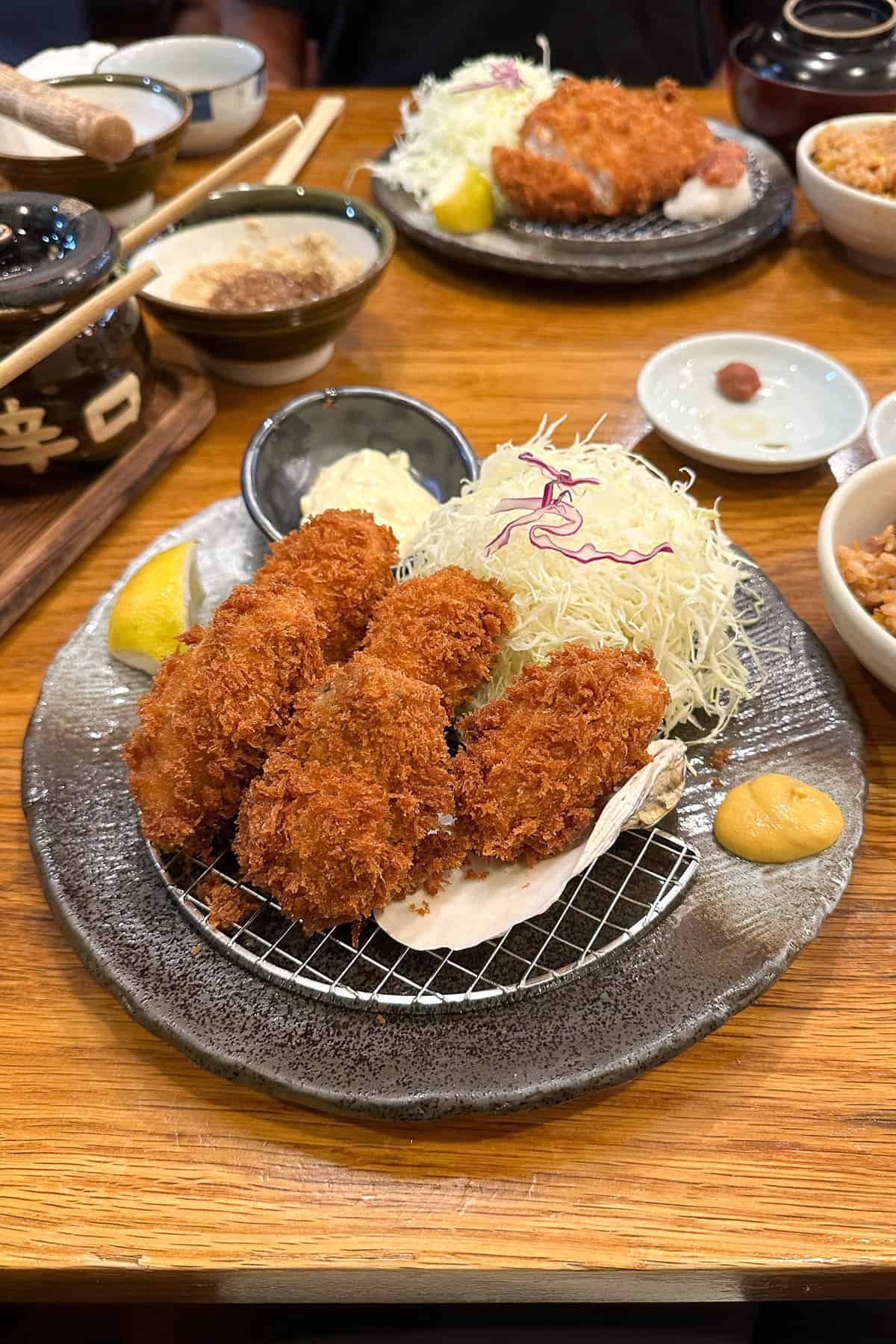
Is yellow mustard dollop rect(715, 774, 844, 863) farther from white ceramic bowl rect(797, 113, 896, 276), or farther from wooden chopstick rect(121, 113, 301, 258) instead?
white ceramic bowl rect(797, 113, 896, 276)

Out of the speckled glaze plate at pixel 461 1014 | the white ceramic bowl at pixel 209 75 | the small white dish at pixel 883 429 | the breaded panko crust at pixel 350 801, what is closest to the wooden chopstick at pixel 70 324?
the speckled glaze plate at pixel 461 1014

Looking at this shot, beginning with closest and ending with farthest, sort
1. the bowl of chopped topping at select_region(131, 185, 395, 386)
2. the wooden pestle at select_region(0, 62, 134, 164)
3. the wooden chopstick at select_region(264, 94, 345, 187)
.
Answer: the wooden pestle at select_region(0, 62, 134, 164), the bowl of chopped topping at select_region(131, 185, 395, 386), the wooden chopstick at select_region(264, 94, 345, 187)

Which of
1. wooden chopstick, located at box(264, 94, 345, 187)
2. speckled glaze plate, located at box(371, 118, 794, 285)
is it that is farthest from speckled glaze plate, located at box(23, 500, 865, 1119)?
wooden chopstick, located at box(264, 94, 345, 187)

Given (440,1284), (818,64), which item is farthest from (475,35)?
(440,1284)

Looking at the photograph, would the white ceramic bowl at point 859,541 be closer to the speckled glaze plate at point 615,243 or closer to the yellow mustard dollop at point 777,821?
the yellow mustard dollop at point 777,821

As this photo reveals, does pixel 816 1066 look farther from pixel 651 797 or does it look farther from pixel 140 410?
pixel 140 410

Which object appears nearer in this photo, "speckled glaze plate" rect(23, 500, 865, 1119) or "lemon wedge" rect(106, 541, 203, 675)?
"speckled glaze plate" rect(23, 500, 865, 1119)
